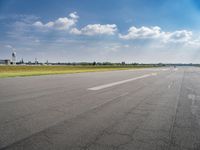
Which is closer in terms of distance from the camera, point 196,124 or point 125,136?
point 125,136

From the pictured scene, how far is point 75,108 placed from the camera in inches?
301

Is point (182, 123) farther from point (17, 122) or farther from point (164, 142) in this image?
point (17, 122)

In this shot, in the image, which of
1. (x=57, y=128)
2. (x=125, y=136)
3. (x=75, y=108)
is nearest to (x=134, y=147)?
(x=125, y=136)

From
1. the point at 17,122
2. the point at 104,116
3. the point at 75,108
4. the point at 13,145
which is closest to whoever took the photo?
the point at 13,145

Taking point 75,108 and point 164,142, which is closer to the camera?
point 164,142

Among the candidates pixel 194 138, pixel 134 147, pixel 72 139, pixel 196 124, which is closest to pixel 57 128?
pixel 72 139

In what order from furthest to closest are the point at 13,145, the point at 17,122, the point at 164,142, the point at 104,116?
the point at 104,116 → the point at 17,122 → the point at 164,142 → the point at 13,145

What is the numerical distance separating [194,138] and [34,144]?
3.55 m

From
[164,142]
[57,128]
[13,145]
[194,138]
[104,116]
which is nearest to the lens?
[13,145]

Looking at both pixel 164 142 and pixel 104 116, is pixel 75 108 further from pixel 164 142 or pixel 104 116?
pixel 164 142

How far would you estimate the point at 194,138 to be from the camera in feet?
15.5

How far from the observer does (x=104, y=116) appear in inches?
257

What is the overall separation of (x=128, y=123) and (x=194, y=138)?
1760mm

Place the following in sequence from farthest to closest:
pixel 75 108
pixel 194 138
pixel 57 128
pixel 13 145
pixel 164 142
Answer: pixel 75 108
pixel 57 128
pixel 194 138
pixel 164 142
pixel 13 145
